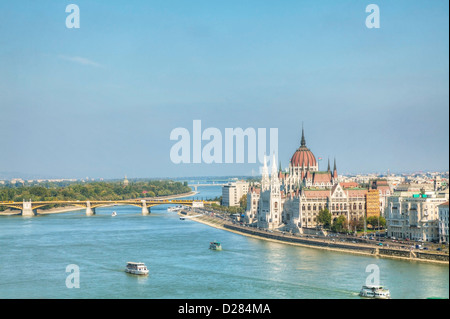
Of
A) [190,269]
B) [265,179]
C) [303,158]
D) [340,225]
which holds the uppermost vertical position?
[303,158]

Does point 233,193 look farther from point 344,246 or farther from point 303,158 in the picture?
point 344,246

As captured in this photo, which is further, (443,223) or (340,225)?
(340,225)

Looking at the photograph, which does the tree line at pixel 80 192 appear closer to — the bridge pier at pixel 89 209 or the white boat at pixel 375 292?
the bridge pier at pixel 89 209

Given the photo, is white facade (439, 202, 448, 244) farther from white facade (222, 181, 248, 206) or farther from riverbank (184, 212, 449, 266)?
white facade (222, 181, 248, 206)

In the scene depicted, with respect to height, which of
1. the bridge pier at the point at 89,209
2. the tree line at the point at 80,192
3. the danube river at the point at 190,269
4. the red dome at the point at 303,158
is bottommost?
the danube river at the point at 190,269

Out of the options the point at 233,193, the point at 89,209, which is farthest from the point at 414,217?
the point at 233,193

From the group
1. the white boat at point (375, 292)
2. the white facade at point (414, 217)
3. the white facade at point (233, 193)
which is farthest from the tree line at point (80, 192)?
the white boat at point (375, 292)
